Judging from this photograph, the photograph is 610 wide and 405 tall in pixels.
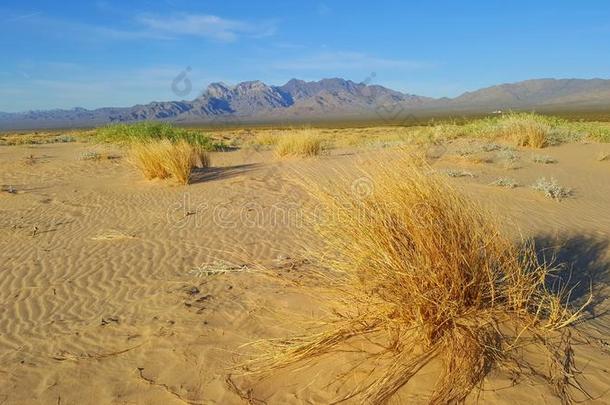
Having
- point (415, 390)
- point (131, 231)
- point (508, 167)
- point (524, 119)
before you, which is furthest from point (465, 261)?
point (524, 119)

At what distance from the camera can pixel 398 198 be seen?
10.7ft

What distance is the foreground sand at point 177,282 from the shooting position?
3.11 meters

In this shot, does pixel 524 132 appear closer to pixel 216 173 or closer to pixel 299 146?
pixel 299 146

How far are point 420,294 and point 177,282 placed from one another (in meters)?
2.98

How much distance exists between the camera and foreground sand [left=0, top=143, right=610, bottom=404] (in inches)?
122

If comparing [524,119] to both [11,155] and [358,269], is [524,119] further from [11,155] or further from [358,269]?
[11,155]

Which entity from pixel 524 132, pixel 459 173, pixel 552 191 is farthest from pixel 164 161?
pixel 524 132

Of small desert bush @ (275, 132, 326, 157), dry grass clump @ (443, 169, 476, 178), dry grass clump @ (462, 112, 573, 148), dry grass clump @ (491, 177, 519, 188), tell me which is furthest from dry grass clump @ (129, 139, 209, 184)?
dry grass clump @ (462, 112, 573, 148)

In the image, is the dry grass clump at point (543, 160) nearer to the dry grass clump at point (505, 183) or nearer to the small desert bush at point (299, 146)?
the dry grass clump at point (505, 183)

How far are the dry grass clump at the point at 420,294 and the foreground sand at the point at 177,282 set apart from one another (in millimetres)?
143

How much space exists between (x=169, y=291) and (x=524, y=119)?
15.2 meters

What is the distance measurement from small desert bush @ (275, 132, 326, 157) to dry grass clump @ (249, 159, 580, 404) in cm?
1094

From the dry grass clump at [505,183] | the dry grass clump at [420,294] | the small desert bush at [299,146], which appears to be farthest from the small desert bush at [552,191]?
the small desert bush at [299,146]

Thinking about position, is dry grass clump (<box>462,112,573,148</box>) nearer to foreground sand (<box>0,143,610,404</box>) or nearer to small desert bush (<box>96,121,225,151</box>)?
foreground sand (<box>0,143,610,404</box>)
